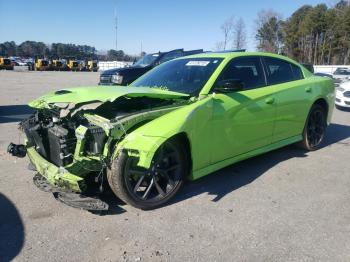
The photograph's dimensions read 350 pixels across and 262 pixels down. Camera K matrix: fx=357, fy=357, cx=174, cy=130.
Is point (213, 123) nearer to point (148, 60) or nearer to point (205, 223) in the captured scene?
point (205, 223)

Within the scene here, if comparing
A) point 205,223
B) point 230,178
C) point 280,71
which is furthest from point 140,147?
point 280,71

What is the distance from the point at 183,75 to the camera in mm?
4781

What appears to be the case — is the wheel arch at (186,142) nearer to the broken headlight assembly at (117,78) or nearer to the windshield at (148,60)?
the broken headlight assembly at (117,78)

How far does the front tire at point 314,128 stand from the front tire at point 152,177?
2.91 meters

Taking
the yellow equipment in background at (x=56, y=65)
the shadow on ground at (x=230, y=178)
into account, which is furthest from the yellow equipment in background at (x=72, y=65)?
the shadow on ground at (x=230, y=178)

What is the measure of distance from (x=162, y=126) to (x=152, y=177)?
608mm

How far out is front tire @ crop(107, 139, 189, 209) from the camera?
355 centimetres

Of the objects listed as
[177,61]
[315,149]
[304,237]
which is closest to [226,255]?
[304,237]

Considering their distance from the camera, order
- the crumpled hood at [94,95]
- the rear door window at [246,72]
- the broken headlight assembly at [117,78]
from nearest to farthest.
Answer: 1. the crumpled hood at [94,95]
2. the rear door window at [246,72]
3. the broken headlight assembly at [117,78]

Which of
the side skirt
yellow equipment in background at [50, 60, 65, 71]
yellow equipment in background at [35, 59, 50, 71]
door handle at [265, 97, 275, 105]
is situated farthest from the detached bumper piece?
yellow equipment in background at [50, 60, 65, 71]

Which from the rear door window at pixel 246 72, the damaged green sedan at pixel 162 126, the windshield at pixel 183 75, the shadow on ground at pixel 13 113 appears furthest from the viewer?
the shadow on ground at pixel 13 113

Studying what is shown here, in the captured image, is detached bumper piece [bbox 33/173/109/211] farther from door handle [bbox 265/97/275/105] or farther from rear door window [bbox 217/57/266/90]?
door handle [bbox 265/97/275/105]

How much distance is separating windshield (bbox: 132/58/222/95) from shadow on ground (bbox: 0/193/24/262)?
7.50 ft

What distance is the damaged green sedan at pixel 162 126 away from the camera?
351cm
